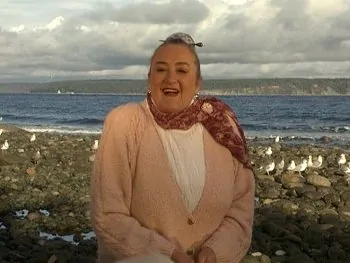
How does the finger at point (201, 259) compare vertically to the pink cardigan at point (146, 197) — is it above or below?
below

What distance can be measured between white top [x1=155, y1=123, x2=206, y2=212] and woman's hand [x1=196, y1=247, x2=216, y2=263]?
0.23 metres

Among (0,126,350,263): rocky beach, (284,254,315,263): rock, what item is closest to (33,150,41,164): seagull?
(0,126,350,263): rocky beach

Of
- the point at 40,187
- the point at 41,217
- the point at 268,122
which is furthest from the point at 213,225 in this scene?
the point at 268,122

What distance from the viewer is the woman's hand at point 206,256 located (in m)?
3.49

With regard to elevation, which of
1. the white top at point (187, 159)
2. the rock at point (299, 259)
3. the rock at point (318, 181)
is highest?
the white top at point (187, 159)

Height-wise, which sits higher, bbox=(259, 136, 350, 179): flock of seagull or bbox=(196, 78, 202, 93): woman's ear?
bbox=(196, 78, 202, 93): woman's ear

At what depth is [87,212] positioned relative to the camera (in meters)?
11.2

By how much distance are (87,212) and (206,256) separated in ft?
25.8

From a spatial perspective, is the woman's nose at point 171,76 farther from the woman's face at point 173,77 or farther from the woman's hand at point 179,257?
the woman's hand at point 179,257

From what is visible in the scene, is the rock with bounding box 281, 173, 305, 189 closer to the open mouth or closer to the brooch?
the brooch

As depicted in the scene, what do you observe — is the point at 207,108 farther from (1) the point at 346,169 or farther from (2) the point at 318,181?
(1) the point at 346,169

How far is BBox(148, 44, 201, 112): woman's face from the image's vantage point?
11.6 feet

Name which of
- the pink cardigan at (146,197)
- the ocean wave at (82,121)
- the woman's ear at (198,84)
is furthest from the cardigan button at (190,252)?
the ocean wave at (82,121)

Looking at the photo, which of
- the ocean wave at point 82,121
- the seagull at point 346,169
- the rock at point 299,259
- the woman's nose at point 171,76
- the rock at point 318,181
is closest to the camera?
the woman's nose at point 171,76
